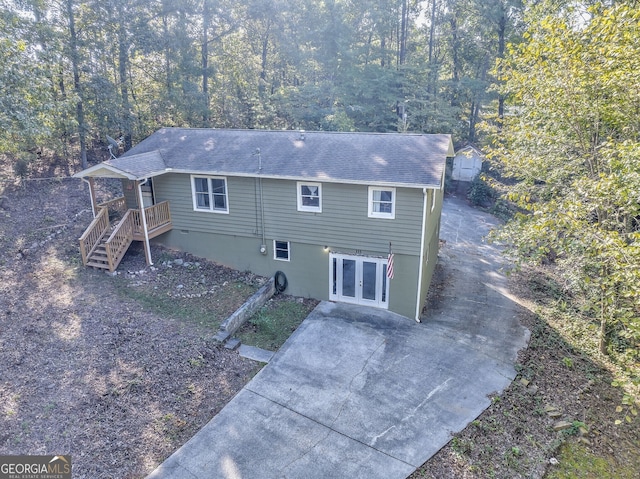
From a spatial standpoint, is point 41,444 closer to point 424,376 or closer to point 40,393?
point 40,393

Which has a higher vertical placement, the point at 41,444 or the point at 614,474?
the point at 41,444

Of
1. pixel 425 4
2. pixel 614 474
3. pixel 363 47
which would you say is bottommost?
pixel 614 474

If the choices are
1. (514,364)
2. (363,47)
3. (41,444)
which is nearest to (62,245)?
(41,444)

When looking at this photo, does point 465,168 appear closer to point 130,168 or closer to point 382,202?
point 382,202

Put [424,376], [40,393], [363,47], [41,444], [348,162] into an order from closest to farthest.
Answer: [41,444], [40,393], [424,376], [348,162], [363,47]

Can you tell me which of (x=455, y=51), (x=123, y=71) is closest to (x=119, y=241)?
(x=123, y=71)

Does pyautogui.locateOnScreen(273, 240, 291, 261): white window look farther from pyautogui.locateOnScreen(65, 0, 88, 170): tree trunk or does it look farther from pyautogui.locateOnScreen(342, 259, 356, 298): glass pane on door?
pyautogui.locateOnScreen(65, 0, 88, 170): tree trunk

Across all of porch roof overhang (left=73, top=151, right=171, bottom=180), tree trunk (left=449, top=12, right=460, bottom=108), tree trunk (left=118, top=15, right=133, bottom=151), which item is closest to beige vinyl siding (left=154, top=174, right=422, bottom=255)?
porch roof overhang (left=73, top=151, right=171, bottom=180)

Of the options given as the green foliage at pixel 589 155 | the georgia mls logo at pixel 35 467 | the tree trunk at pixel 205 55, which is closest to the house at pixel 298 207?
the green foliage at pixel 589 155
